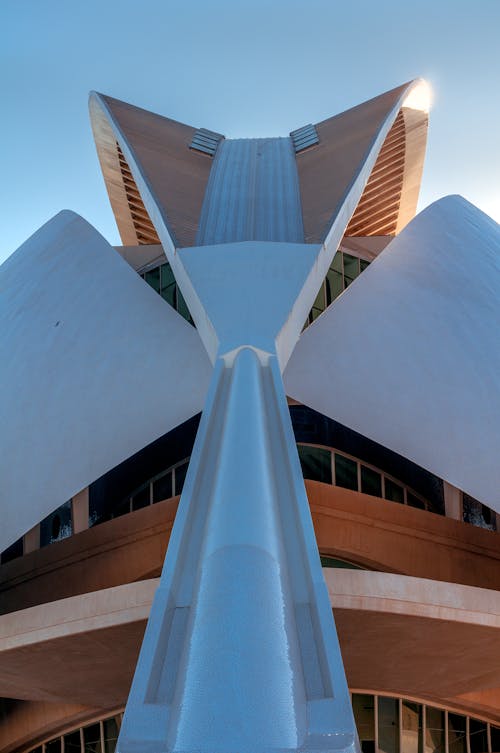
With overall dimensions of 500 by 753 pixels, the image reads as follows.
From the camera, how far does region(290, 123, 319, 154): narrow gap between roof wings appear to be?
1786 centimetres

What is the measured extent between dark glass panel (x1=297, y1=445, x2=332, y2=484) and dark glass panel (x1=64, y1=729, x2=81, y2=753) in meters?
5.00

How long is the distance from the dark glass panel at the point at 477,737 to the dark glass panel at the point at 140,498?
5455mm

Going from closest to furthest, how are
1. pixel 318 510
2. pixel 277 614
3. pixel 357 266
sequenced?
1. pixel 277 614
2. pixel 318 510
3. pixel 357 266

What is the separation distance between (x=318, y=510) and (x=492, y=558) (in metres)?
2.36

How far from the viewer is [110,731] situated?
40.2ft

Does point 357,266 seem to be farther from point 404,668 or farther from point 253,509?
point 253,509

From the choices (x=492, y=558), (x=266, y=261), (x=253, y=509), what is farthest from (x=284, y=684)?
(x=492, y=558)

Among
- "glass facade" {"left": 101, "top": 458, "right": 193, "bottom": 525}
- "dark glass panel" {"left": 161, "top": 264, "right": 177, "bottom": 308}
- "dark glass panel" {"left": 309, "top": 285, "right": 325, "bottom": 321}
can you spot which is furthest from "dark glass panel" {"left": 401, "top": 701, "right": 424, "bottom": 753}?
"dark glass panel" {"left": 161, "top": 264, "right": 177, "bottom": 308}

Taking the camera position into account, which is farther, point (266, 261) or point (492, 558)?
A: point (492, 558)

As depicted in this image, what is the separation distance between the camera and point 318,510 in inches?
435

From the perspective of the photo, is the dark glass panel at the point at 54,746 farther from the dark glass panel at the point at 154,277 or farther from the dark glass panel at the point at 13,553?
the dark glass panel at the point at 154,277

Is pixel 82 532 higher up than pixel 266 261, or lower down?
lower down

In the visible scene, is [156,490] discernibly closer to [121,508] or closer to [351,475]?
[121,508]

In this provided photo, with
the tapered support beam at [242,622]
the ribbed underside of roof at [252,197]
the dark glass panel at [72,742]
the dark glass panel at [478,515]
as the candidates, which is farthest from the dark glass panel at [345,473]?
the tapered support beam at [242,622]
